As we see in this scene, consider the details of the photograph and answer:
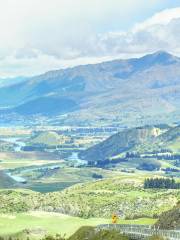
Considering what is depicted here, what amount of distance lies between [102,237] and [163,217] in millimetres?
25249

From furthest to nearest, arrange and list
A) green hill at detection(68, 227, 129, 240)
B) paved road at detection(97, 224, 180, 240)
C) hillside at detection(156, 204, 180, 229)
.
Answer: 1. hillside at detection(156, 204, 180, 229)
2. green hill at detection(68, 227, 129, 240)
3. paved road at detection(97, 224, 180, 240)

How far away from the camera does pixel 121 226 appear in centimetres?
14088

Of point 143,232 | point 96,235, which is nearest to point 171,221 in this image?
point 96,235

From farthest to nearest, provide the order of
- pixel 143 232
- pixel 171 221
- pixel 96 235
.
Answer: pixel 171 221
pixel 96 235
pixel 143 232

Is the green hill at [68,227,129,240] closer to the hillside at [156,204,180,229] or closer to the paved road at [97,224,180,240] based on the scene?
the paved road at [97,224,180,240]

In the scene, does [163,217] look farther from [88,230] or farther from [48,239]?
[48,239]

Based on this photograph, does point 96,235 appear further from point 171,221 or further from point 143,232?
point 171,221

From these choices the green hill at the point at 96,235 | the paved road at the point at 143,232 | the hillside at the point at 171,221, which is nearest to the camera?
the paved road at the point at 143,232

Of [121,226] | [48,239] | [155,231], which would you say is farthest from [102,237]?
[48,239]

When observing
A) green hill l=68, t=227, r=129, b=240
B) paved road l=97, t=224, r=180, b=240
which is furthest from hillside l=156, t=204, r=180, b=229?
green hill l=68, t=227, r=129, b=240

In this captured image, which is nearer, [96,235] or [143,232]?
[143,232]

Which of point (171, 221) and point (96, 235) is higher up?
point (171, 221)

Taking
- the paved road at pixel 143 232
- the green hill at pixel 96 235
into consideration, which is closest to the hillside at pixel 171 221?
the paved road at pixel 143 232

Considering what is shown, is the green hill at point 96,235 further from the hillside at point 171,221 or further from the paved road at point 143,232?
the hillside at point 171,221
